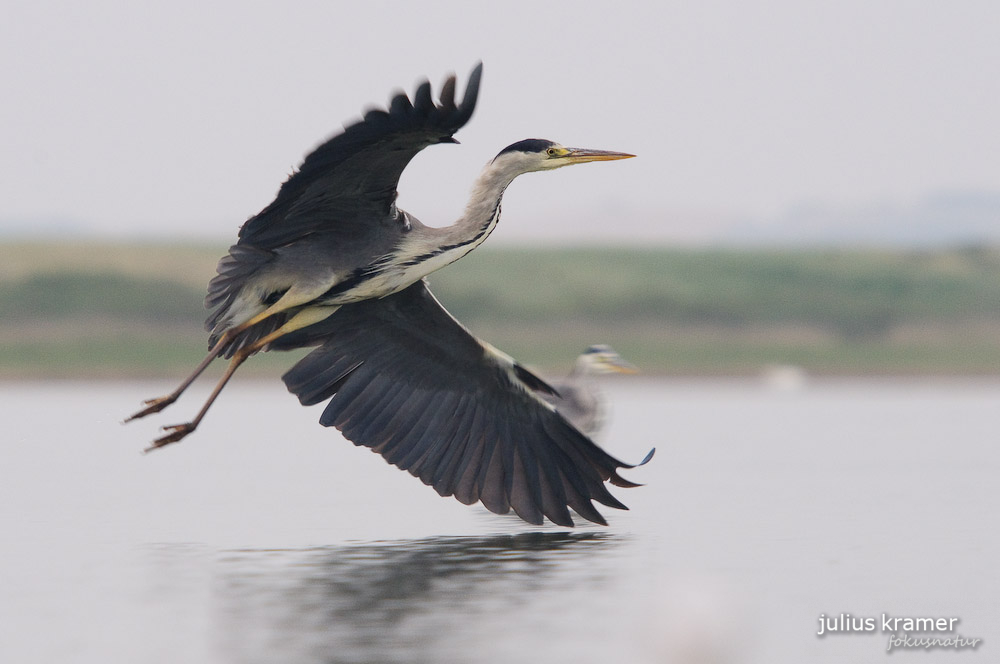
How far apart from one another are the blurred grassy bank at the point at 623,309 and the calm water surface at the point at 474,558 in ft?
67.8

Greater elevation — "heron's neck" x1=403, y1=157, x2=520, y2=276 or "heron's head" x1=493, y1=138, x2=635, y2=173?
"heron's head" x1=493, y1=138, x2=635, y2=173

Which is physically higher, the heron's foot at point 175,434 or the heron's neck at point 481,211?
the heron's neck at point 481,211

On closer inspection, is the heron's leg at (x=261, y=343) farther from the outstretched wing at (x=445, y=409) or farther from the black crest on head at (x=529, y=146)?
the black crest on head at (x=529, y=146)

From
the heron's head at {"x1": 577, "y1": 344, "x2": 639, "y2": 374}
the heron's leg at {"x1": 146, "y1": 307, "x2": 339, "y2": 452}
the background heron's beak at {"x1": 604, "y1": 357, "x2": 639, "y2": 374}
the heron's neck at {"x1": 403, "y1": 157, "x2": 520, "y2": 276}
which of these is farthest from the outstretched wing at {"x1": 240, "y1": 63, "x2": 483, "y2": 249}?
the background heron's beak at {"x1": 604, "y1": 357, "x2": 639, "y2": 374}

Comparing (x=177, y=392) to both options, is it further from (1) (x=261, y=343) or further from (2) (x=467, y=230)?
(2) (x=467, y=230)

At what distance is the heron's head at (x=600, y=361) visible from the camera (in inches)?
703

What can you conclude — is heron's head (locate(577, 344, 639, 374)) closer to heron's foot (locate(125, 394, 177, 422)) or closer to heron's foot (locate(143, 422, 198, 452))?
heron's foot (locate(125, 394, 177, 422))

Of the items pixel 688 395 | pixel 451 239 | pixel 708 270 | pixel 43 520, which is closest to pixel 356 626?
pixel 451 239

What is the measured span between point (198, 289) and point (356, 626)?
1694 inches

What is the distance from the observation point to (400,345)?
36.9ft

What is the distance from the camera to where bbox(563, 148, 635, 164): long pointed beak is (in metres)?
11.1

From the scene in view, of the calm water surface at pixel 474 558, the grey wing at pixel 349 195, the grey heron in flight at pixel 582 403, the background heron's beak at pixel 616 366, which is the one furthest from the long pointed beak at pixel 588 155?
the background heron's beak at pixel 616 366

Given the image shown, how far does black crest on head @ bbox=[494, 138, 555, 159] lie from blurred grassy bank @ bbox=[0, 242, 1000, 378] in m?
25.8

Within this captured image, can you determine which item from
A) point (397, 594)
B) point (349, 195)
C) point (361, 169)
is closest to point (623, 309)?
point (349, 195)
